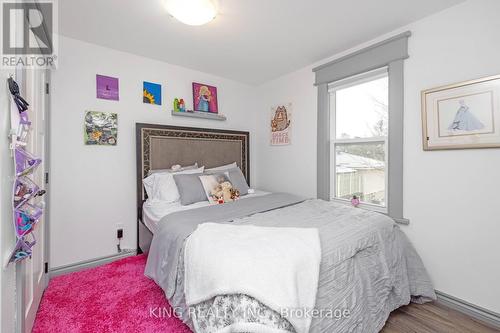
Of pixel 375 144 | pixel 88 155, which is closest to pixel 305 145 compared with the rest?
pixel 375 144

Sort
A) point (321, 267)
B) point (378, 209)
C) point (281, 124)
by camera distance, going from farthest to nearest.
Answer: point (281, 124) → point (378, 209) → point (321, 267)

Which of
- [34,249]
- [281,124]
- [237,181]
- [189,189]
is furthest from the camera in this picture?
[281,124]

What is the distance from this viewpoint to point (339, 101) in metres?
2.74

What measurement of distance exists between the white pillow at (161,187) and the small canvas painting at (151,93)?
0.92 m

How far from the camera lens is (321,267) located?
4.01 ft

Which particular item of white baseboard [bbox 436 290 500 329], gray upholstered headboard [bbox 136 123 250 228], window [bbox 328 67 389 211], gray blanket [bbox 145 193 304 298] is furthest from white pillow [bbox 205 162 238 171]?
white baseboard [bbox 436 290 500 329]

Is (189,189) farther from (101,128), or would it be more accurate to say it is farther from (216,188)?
(101,128)

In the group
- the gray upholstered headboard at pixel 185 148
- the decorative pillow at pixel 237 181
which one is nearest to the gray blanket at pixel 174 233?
Answer: the decorative pillow at pixel 237 181

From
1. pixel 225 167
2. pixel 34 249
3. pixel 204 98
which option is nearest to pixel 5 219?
pixel 34 249

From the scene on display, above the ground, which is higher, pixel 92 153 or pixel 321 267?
pixel 92 153

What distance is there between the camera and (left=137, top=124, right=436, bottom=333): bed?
1098 millimetres

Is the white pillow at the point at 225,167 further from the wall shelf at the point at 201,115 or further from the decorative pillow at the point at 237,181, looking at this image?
the wall shelf at the point at 201,115

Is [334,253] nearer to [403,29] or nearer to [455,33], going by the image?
[455,33]

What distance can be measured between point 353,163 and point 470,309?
153 cm
